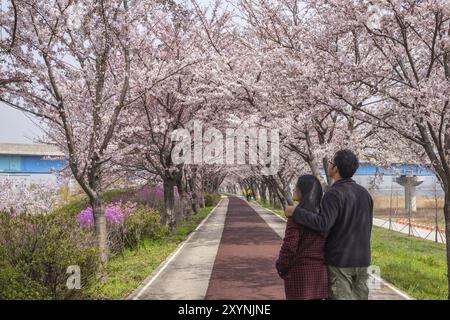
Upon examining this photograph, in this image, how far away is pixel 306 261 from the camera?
12.5 ft

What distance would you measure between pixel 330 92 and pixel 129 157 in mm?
13069

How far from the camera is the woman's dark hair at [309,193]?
3803 mm

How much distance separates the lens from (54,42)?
936 cm

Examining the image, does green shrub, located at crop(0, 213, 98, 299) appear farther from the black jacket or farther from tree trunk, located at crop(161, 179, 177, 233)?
tree trunk, located at crop(161, 179, 177, 233)

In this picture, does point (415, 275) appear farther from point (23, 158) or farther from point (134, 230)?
point (23, 158)

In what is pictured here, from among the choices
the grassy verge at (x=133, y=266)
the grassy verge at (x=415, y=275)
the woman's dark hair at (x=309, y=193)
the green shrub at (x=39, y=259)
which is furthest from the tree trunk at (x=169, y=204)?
the woman's dark hair at (x=309, y=193)

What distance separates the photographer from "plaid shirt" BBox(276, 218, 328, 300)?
3814 millimetres

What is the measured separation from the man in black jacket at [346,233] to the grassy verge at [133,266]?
15.1 ft

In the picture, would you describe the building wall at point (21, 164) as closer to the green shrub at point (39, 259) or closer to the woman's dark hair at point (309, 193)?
the green shrub at point (39, 259)

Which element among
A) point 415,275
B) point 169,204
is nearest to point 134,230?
point 169,204

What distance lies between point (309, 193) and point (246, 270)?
706 cm
